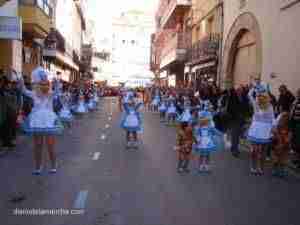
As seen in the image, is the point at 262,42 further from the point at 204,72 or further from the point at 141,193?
the point at 204,72

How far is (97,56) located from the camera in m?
107

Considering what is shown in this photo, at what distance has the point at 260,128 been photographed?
1083 cm

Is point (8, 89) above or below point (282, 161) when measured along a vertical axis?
above

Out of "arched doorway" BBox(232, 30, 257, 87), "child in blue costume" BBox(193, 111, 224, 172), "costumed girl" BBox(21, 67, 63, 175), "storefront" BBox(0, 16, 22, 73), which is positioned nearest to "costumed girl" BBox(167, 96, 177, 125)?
"arched doorway" BBox(232, 30, 257, 87)

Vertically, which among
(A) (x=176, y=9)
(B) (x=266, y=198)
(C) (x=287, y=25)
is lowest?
(B) (x=266, y=198)

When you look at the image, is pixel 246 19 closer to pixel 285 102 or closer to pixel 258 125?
pixel 285 102

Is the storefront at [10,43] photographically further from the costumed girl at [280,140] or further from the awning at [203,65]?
the awning at [203,65]

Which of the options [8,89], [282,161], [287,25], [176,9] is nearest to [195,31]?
[176,9]

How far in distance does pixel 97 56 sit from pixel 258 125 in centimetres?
9760

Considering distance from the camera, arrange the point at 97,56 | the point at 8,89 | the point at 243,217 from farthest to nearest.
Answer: the point at 97,56
the point at 8,89
the point at 243,217

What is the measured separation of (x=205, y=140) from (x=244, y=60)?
615 inches

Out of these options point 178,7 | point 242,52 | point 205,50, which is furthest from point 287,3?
point 178,7

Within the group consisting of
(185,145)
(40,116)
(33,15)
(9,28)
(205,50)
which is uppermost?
(33,15)

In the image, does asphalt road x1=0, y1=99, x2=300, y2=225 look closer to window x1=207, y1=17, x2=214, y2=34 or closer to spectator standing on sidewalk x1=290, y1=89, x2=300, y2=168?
spectator standing on sidewalk x1=290, y1=89, x2=300, y2=168
